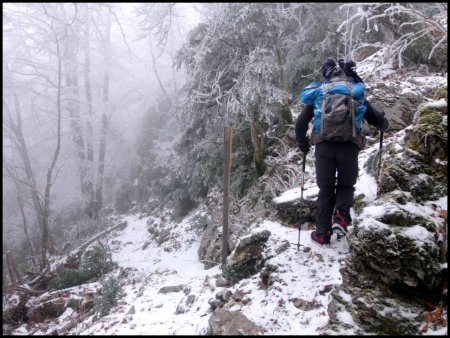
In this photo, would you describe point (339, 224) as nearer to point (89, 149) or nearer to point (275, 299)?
point (275, 299)

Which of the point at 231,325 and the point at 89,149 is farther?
the point at 89,149

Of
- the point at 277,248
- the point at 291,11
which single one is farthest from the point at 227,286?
the point at 291,11

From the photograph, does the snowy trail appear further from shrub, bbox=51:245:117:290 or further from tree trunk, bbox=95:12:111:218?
tree trunk, bbox=95:12:111:218

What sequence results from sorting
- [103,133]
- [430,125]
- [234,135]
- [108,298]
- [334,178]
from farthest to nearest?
[103,133]
[234,135]
[108,298]
[334,178]
[430,125]

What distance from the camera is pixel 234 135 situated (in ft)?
28.7

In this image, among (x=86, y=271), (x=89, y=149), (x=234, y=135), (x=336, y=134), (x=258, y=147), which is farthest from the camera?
(x=89, y=149)

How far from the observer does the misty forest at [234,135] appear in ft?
10.9

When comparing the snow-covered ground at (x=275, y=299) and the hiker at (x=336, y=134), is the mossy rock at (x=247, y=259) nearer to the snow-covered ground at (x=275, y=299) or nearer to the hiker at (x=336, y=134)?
the snow-covered ground at (x=275, y=299)

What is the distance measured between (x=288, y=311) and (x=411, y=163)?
2.00 m

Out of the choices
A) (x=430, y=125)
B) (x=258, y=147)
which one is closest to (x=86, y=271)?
(x=258, y=147)

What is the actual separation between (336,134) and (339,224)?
42.3 inches

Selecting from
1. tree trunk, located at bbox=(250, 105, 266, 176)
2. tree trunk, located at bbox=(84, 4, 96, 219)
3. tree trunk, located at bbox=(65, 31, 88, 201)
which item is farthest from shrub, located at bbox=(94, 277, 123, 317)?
tree trunk, located at bbox=(65, 31, 88, 201)

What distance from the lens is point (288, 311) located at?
3.19m

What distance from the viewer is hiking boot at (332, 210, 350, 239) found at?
3.80 m
